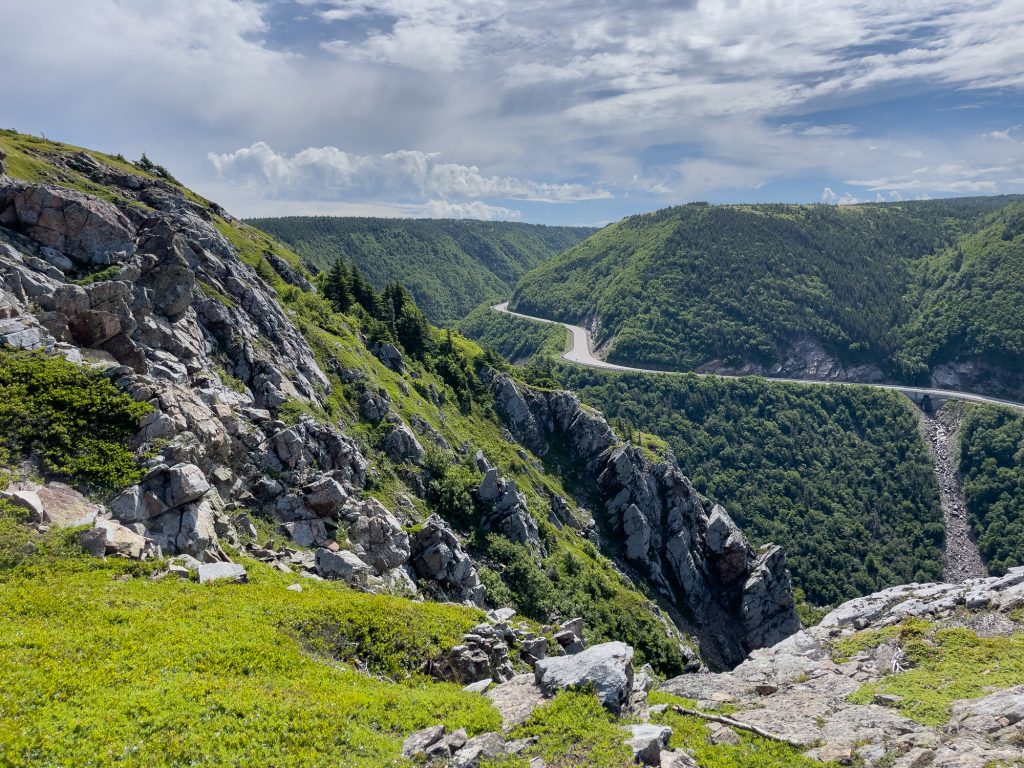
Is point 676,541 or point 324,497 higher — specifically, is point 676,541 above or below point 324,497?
below

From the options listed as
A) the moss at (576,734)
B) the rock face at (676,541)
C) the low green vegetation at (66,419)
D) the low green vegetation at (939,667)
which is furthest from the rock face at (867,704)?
the rock face at (676,541)

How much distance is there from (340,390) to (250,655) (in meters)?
A: 35.5

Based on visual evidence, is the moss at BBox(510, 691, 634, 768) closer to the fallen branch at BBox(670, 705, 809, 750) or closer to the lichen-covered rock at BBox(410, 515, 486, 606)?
the fallen branch at BBox(670, 705, 809, 750)

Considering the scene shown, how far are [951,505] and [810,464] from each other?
42053mm

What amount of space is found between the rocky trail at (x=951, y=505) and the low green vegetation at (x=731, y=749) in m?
146

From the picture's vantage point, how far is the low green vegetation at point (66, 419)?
2017cm

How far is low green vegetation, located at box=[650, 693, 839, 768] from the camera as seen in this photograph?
14.6 m

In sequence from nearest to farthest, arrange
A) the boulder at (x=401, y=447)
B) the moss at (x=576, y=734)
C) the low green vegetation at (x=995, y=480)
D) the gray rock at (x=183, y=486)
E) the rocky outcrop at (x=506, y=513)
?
the moss at (x=576, y=734), the gray rock at (x=183, y=486), the rocky outcrop at (x=506, y=513), the boulder at (x=401, y=447), the low green vegetation at (x=995, y=480)

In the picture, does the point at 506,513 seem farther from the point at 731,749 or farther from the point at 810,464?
the point at 810,464

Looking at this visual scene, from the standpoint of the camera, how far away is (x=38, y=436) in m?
20.5

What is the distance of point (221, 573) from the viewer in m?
19.5

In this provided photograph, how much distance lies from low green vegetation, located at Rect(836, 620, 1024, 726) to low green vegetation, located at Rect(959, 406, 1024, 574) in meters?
149

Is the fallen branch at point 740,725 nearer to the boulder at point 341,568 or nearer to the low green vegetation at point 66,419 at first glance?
the boulder at point 341,568

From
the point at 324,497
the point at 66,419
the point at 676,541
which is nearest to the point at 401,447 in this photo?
the point at 324,497
